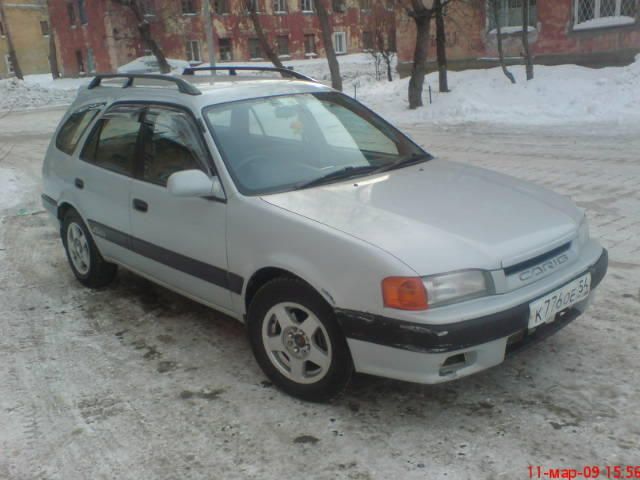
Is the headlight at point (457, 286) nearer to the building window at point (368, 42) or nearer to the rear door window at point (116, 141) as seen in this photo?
the rear door window at point (116, 141)

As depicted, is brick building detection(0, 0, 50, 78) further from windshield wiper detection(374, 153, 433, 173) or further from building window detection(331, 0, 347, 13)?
windshield wiper detection(374, 153, 433, 173)

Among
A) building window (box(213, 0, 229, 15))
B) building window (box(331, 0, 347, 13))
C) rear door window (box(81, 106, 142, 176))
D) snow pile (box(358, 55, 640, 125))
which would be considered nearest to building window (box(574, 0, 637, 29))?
snow pile (box(358, 55, 640, 125))

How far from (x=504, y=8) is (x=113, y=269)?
773 inches

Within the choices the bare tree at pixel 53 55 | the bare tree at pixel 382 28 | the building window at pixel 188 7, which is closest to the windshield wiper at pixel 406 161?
the bare tree at pixel 382 28

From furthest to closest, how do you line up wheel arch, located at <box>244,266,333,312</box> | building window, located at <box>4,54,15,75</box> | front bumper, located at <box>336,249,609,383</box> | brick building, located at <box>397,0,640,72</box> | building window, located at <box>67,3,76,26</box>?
building window, located at <box>4,54,15,75</box>, building window, located at <box>67,3,76,26</box>, brick building, located at <box>397,0,640,72</box>, wheel arch, located at <box>244,266,333,312</box>, front bumper, located at <box>336,249,609,383</box>

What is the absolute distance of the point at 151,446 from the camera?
3137 mm

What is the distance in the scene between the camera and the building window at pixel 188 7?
149 ft

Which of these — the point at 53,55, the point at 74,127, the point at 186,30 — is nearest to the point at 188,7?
the point at 186,30

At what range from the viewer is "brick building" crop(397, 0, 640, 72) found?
18.8m

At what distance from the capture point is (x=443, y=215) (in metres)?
3.35

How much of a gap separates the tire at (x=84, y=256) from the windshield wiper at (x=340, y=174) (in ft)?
7.35

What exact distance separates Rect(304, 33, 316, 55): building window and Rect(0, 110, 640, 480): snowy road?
1828 inches

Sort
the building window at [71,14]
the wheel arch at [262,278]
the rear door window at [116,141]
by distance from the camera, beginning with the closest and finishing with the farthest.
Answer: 1. the wheel arch at [262,278]
2. the rear door window at [116,141]
3. the building window at [71,14]

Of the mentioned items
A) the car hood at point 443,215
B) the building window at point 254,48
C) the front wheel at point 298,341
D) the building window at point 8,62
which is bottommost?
the front wheel at point 298,341
